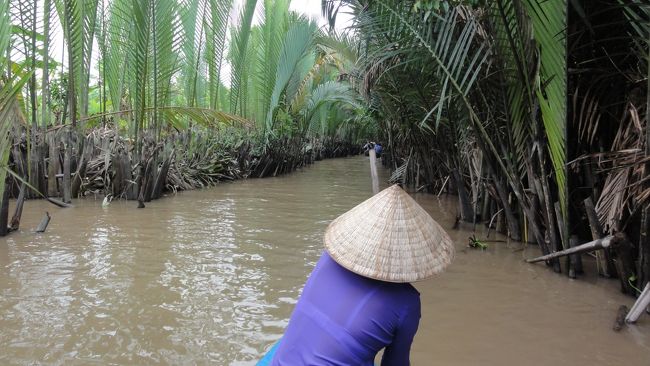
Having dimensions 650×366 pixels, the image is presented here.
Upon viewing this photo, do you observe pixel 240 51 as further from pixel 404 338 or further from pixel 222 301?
pixel 404 338

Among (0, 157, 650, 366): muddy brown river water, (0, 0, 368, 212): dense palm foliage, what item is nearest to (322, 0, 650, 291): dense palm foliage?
(0, 157, 650, 366): muddy brown river water

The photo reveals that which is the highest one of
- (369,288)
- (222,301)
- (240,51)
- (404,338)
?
(240,51)

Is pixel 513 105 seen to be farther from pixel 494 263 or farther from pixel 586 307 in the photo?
pixel 586 307

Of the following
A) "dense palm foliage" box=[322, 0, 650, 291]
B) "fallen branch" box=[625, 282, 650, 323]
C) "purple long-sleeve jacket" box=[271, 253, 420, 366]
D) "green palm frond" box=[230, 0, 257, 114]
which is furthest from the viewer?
"green palm frond" box=[230, 0, 257, 114]

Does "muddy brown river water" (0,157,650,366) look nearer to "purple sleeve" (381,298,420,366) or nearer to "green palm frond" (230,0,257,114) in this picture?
"purple sleeve" (381,298,420,366)

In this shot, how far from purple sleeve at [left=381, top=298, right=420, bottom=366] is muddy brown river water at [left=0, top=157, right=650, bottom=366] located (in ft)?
3.16

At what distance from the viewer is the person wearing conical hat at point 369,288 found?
1.39m

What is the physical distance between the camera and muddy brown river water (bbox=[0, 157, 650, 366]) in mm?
2441

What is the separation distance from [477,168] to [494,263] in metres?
1.36

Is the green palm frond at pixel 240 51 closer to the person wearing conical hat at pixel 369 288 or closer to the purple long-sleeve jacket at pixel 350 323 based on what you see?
the person wearing conical hat at pixel 369 288

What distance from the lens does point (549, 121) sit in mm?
3283

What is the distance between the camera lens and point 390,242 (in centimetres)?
148

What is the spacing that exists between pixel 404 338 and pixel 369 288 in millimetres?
183

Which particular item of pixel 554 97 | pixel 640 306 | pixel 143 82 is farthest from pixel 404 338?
pixel 143 82
